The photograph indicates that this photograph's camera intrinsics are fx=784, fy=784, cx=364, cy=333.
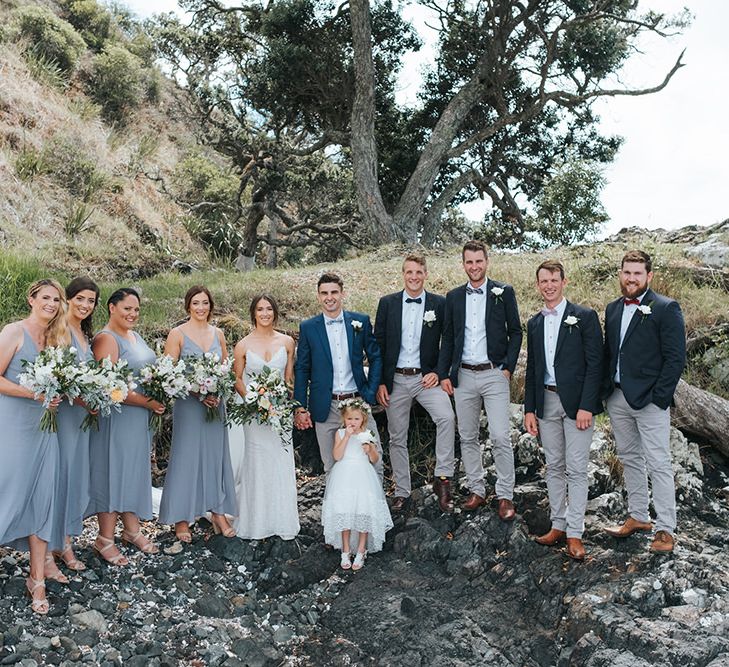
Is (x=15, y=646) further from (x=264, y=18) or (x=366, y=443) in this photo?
(x=264, y=18)

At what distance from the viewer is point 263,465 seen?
22.5ft

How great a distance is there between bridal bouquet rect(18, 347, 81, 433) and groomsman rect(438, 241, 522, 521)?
308cm

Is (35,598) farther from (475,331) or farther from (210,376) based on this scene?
(475,331)

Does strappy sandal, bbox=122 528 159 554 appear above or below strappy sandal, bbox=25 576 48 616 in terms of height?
above

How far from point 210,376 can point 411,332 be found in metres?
1.84

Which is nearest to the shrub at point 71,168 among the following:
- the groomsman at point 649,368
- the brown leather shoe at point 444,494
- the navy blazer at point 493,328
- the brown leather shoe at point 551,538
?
the navy blazer at point 493,328

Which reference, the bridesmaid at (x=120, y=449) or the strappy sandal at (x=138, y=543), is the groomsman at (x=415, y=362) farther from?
the strappy sandal at (x=138, y=543)

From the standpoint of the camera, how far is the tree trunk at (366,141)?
19.3m

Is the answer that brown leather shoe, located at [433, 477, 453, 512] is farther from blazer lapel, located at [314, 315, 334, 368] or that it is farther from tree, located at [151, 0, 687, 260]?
tree, located at [151, 0, 687, 260]

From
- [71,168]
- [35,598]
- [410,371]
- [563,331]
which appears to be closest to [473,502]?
[410,371]

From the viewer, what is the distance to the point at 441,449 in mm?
7086

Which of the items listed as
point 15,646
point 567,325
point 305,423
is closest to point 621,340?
point 567,325

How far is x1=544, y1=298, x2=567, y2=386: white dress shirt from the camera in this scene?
6426mm

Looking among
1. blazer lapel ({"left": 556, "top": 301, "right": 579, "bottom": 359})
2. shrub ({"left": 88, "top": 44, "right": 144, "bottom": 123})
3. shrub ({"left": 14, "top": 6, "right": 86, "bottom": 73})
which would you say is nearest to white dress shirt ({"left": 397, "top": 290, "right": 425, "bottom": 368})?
blazer lapel ({"left": 556, "top": 301, "right": 579, "bottom": 359})
